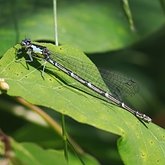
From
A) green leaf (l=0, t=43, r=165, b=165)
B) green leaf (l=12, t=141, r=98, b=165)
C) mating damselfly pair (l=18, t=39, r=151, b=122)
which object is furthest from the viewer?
green leaf (l=12, t=141, r=98, b=165)

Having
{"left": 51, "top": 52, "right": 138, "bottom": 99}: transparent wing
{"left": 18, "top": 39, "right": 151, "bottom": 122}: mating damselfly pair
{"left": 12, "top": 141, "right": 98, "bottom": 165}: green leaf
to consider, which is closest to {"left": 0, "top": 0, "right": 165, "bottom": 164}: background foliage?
{"left": 12, "top": 141, "right": 98, "bottom": 165}: green leaf

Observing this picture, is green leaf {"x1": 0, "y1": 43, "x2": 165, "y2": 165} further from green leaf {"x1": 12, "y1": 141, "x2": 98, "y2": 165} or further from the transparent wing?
green leaf {"x1": 12, "y1": 141, "x2": 98, "y2": 165}

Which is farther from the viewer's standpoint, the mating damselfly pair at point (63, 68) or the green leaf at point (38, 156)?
the green leaf at point (38, 156)

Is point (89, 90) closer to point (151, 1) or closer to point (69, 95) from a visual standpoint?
point (69, 95)

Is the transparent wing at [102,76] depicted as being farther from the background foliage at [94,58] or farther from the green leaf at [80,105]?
the background foliage at [94,58]

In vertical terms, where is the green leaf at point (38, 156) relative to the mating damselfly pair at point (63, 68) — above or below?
below

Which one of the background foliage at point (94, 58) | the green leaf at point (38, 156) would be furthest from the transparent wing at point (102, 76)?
the green leaf at point (38, 156)

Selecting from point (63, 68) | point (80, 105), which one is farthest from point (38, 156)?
point (80, 105)

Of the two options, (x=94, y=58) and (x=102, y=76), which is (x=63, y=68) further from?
(x=94, y=58)
